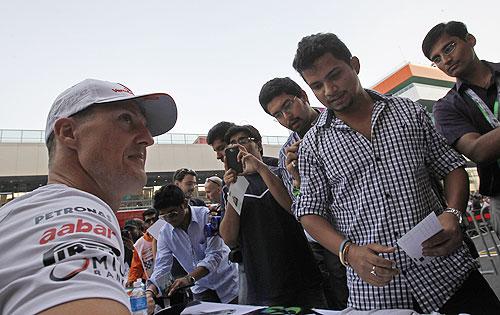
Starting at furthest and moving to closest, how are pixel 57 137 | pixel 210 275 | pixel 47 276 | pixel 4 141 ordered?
pixel 4 141, pixel 210 275, pixel 57 137, pixel 47 276

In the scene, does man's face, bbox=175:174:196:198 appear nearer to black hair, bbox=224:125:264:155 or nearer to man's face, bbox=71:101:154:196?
black hair, bbox=224:125:264:155

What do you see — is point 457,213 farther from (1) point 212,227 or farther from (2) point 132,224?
(2) point 132,224

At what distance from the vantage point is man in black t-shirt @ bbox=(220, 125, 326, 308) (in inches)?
71.2

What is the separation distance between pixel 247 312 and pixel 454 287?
2.78 ft

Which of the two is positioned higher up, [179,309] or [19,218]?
[19,218]

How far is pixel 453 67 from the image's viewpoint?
1.83 m

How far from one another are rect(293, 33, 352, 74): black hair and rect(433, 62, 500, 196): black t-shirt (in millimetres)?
679

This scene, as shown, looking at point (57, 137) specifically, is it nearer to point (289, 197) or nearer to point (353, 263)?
point (353, 263)

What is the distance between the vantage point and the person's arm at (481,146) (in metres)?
1.47

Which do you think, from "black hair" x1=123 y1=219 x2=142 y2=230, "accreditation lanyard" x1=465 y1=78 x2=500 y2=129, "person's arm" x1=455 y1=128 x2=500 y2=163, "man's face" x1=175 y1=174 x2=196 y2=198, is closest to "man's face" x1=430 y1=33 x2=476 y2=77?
"accreditation lanyard" x1=465 y1=78 x2=500 y2=129

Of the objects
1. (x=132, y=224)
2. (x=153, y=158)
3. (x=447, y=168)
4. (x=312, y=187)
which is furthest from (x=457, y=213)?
(x=153, y=158)

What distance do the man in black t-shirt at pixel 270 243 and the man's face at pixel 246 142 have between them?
0.18 ft

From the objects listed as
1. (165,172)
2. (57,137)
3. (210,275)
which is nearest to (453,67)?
(57,137)

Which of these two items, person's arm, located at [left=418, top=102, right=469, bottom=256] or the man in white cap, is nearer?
the man in white cap
